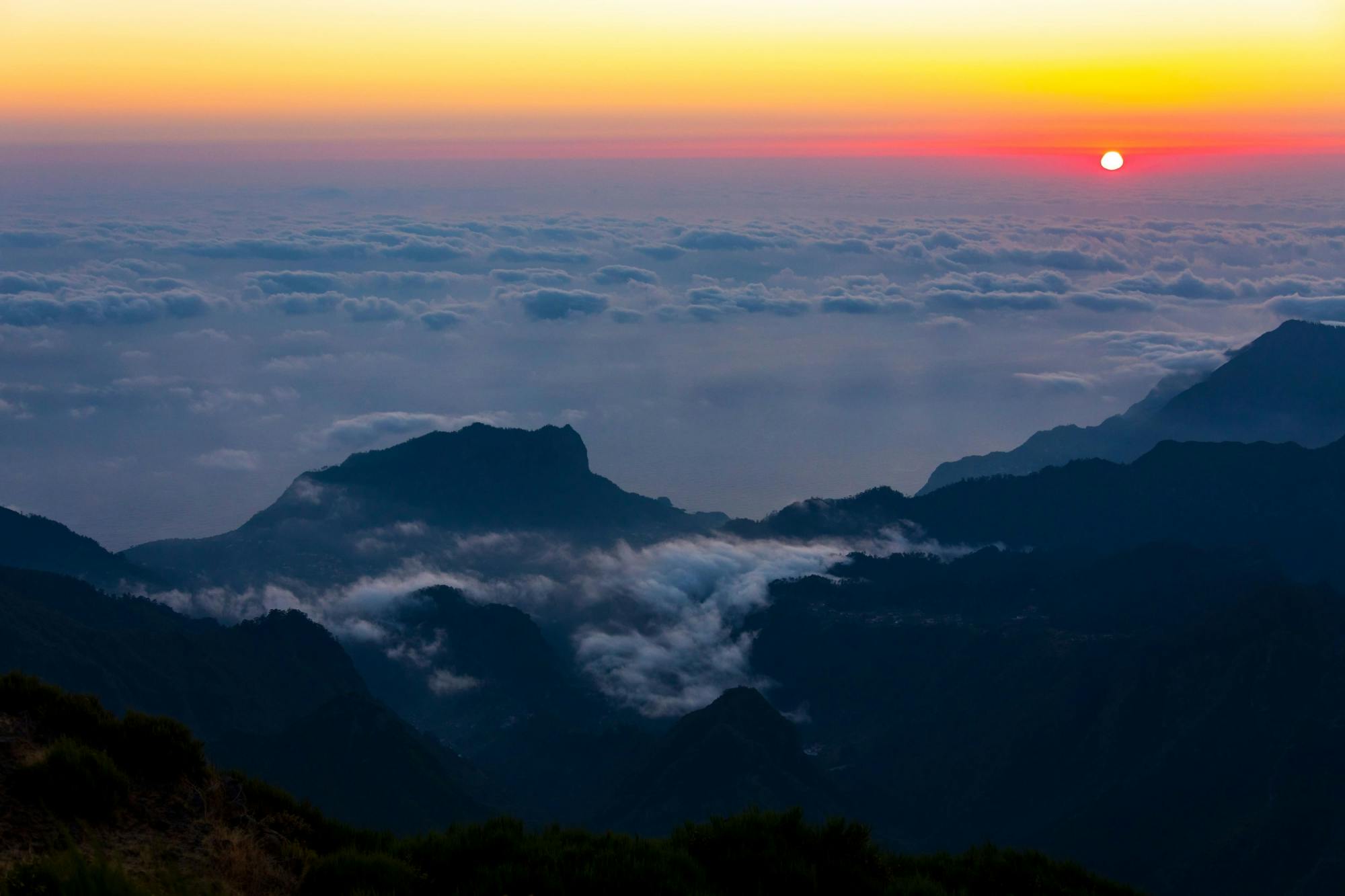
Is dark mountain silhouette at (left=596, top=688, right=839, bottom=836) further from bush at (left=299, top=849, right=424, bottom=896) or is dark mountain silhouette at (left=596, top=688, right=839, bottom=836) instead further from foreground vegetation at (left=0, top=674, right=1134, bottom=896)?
bush at (left=299, top=849, right=424, bottom=896)

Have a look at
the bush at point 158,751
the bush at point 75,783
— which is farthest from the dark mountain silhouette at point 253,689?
the bush at point 75,783

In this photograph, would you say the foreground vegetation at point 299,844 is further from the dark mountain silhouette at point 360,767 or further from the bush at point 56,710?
the dark mountain silhouette at point 360,767

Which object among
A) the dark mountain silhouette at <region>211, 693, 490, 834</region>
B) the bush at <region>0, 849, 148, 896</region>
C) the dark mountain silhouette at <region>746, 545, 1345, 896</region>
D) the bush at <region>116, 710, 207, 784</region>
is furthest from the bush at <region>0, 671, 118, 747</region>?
the dark mountain silhouette at <region>746, 545, 1345, 896</region>

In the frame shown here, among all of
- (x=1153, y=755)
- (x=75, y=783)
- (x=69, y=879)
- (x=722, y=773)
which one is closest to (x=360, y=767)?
(x=722, y=773)

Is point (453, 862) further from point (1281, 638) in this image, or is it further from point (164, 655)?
point (1281, 638)

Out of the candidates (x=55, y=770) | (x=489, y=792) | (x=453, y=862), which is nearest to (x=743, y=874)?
(x=453, y=862)

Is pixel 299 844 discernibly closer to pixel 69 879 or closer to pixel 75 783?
pixel 75 783
